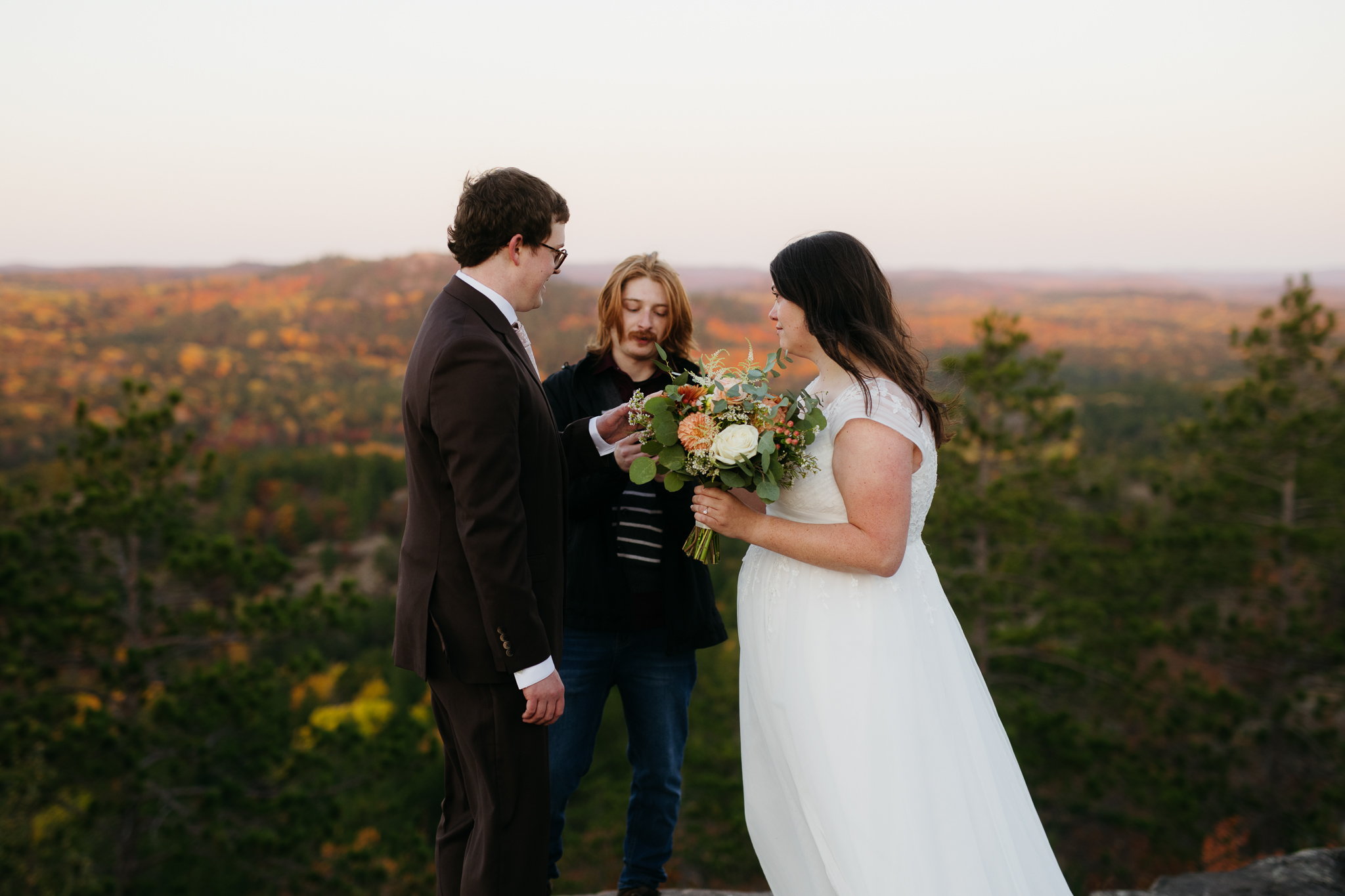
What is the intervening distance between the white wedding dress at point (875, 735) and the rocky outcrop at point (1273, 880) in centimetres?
130

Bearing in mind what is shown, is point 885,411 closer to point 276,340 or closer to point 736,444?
point 736,444

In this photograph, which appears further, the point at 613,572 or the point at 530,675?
the point at 613,572

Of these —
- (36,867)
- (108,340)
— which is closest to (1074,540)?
(36,867)

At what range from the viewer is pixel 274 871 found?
32.2ft

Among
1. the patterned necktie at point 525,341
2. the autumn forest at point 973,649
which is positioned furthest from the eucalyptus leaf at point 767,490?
the autumn forest at point 973,649

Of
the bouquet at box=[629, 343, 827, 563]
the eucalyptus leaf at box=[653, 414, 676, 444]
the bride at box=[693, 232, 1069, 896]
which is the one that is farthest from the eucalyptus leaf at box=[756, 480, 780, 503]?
the eucalyptus leaf at box=[653, 414, 676, 444]

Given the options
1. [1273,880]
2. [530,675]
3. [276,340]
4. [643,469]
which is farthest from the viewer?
[276,340]

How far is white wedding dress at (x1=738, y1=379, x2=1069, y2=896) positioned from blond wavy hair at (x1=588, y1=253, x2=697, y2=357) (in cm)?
92

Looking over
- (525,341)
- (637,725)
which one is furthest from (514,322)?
(637,725)

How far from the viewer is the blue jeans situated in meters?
2.83

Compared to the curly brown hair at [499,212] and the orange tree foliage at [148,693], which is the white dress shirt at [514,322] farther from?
the orange tree foliage at [148,693]

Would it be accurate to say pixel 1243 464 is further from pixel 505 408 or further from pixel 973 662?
pixel 505 408

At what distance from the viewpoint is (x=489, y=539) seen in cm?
202

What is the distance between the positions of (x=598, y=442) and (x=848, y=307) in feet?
3.03
